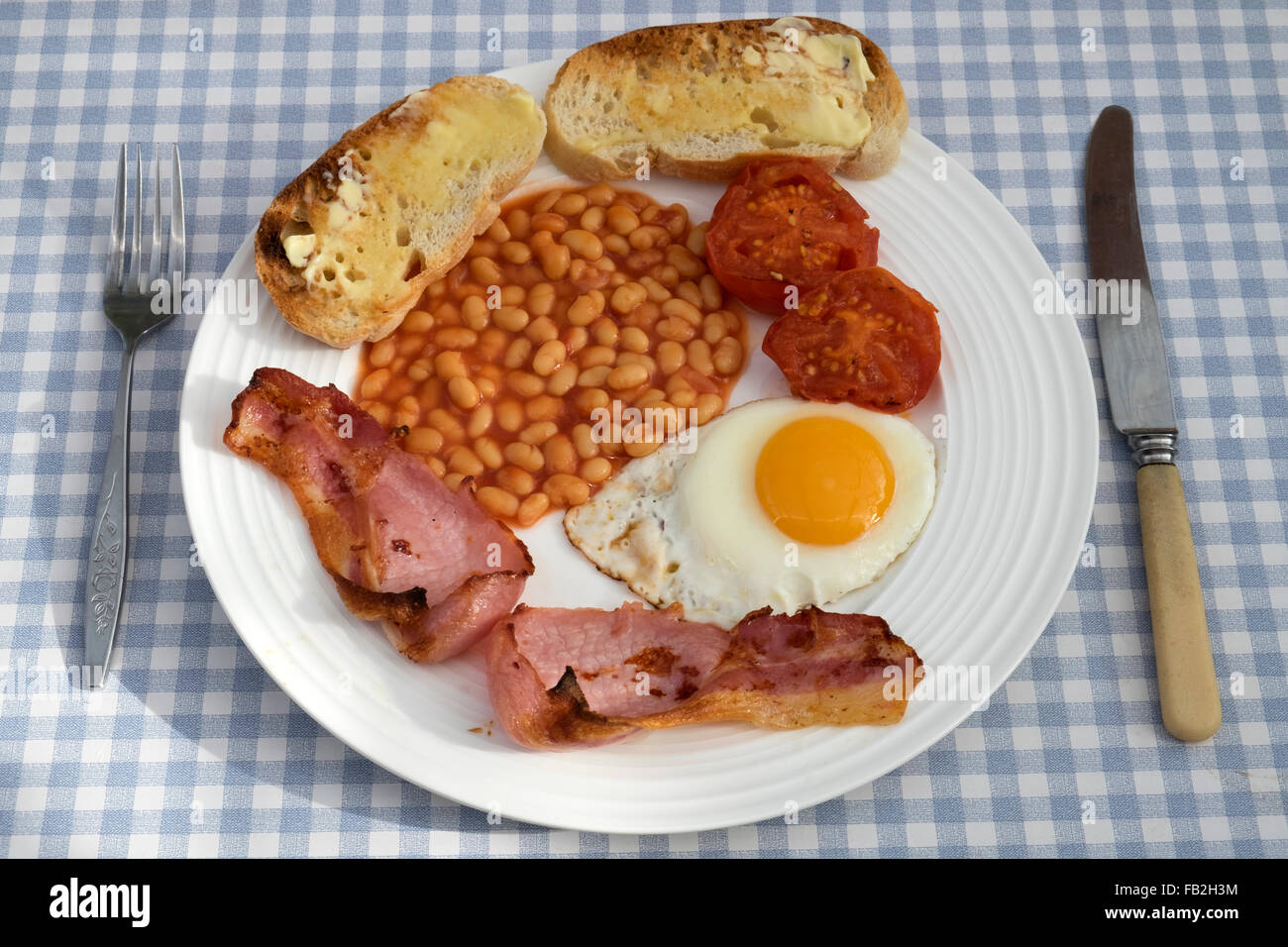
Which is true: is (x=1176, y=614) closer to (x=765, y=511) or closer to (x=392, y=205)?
(x=765, y=511)

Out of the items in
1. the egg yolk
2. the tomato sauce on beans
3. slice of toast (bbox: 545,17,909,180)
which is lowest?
the egg yolk

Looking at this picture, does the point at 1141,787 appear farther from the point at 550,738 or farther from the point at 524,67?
the point at 524,67

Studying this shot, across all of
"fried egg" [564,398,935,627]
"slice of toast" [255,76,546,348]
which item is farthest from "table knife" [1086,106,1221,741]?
"slice of toast" [255,76,546,348]

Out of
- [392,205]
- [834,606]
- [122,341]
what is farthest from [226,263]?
[834,606]

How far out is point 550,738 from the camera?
265 centimetres

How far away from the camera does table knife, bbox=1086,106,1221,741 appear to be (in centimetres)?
292

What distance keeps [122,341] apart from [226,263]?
1.28 feet

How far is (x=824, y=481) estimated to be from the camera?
291 cm

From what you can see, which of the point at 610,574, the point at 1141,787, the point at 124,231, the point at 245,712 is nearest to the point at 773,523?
the point at 610,574

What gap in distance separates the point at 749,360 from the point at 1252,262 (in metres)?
1.65

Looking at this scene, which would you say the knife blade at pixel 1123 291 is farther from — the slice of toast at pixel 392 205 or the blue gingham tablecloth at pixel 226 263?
the slice of toast at pixel 392 205

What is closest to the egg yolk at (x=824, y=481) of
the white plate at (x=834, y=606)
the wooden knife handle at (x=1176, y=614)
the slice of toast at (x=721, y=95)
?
the white plate at (x=834, y=606)

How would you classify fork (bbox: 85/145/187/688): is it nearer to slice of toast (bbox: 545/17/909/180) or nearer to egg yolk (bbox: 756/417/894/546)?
slice of toast (bbox: 545/17/909/180)

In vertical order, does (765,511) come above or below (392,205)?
below
